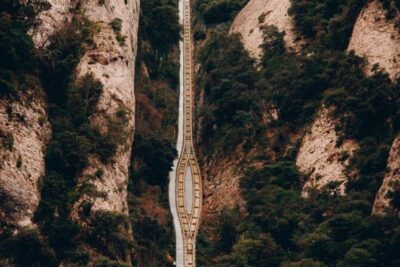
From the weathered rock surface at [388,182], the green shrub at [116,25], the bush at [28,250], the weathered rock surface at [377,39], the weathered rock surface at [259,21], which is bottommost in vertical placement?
the bush at [28,250]

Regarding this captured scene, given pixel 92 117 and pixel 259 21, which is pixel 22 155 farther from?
pixel 259 21

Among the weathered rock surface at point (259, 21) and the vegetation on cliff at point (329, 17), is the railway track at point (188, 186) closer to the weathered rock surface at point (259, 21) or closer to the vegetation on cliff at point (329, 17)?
the weathered rock surface at point (259, 21)

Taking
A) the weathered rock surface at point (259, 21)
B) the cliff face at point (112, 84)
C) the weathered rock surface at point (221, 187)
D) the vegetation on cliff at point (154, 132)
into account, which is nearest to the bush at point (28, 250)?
the cliff face at point (112, 84)

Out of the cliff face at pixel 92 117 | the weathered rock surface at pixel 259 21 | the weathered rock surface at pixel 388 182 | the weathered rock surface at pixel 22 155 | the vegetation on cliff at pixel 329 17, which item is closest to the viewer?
Answer: the weathered rock surface at pixel 22 155

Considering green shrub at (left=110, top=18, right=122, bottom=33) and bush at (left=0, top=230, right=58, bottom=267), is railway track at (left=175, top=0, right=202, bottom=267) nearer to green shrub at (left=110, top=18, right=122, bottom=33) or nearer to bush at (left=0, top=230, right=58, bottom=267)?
green shrub at (left=110, top=18, right=122, bottom=33)

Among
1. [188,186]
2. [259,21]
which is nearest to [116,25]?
[188,186]

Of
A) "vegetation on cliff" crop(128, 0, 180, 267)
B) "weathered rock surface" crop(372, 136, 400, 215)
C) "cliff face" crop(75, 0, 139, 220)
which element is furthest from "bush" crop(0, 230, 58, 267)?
"weathered rock surface" crop(372, 136, 400, 215)

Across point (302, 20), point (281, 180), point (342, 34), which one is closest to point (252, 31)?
point (302, 20)
